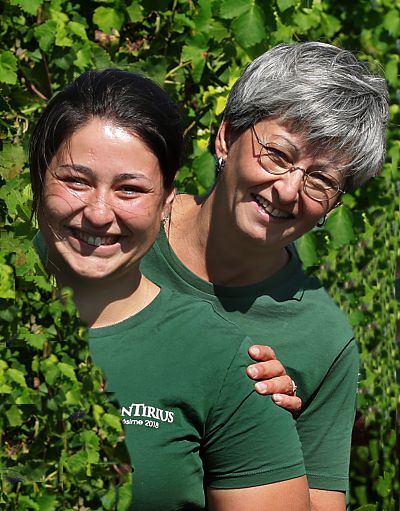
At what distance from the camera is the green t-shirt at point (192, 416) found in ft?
7.86

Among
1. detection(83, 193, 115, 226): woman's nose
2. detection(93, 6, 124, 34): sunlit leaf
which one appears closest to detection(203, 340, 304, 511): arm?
detection(83, 193, 115, 226): woman's nose

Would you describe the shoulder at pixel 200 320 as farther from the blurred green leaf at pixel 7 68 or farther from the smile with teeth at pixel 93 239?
the blurred green leaf at pixel 7 68

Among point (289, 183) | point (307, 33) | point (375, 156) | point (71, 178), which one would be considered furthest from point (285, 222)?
point (307, 33)

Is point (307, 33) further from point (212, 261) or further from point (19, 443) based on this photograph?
point (19, 443)

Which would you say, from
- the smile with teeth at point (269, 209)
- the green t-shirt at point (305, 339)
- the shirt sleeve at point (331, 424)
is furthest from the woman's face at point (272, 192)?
the shirt sleeve at point (331, 424)

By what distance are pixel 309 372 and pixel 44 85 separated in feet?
4.90

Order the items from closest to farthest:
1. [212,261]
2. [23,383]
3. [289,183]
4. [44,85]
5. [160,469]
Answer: [23,383]
[160,469]
[289,183]
[212,261]
[44,85]

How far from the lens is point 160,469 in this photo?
2404mm

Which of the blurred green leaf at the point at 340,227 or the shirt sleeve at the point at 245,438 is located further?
the blurred green leaf at the point at 340,227

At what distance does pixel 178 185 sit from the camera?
424cm

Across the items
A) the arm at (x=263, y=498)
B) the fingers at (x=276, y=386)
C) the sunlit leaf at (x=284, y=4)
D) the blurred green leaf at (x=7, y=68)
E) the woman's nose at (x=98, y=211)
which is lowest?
the arm at (x=263, y=498)

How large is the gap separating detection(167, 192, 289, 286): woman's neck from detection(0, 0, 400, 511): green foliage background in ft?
1.74

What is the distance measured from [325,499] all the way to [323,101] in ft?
3.73

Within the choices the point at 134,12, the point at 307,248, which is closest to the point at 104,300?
the point at 134,12
